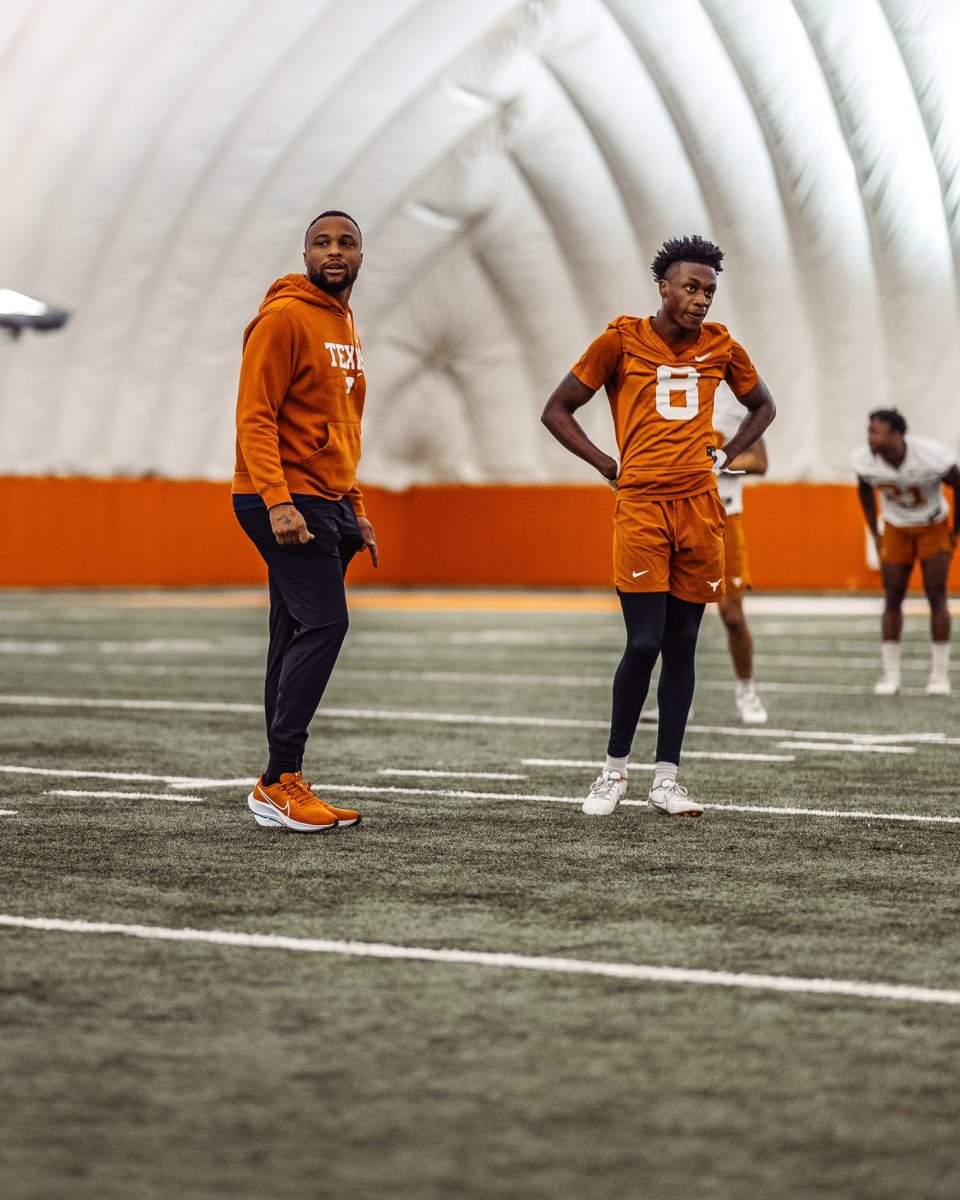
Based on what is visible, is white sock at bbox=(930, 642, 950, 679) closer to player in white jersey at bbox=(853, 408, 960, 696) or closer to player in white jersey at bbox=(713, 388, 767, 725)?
player in white jersey at bbox=(853, 408, 960, 696)

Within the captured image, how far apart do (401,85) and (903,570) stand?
20.0 m

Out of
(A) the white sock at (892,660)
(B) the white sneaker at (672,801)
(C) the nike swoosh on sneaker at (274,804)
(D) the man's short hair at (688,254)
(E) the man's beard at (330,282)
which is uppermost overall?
(D) the man's short hair at (688,254)

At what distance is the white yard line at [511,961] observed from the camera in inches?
176

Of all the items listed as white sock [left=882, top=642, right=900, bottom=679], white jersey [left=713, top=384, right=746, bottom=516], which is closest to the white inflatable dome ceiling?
white sock [left=882, top=642, right=900, bottom=679]

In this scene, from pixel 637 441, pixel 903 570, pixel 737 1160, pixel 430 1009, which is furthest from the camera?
pixel 903 570

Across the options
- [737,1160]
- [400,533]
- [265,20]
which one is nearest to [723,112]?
[265,20]

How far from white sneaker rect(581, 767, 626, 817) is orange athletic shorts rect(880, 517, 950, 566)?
6.52 metres

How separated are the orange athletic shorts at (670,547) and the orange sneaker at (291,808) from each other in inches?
53.3

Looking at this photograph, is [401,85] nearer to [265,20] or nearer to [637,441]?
[265,20]

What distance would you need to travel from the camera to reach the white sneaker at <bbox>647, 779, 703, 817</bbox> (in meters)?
7.31

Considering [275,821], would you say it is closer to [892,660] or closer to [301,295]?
[301,295]

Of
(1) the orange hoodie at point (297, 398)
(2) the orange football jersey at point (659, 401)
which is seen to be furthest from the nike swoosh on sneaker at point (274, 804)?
(2) the orange football jersey at point (659, 401)

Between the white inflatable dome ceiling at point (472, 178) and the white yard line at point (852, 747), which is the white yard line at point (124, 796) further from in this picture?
the white inflatable dome ceiling at point (472, 178)

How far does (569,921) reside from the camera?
528cm
